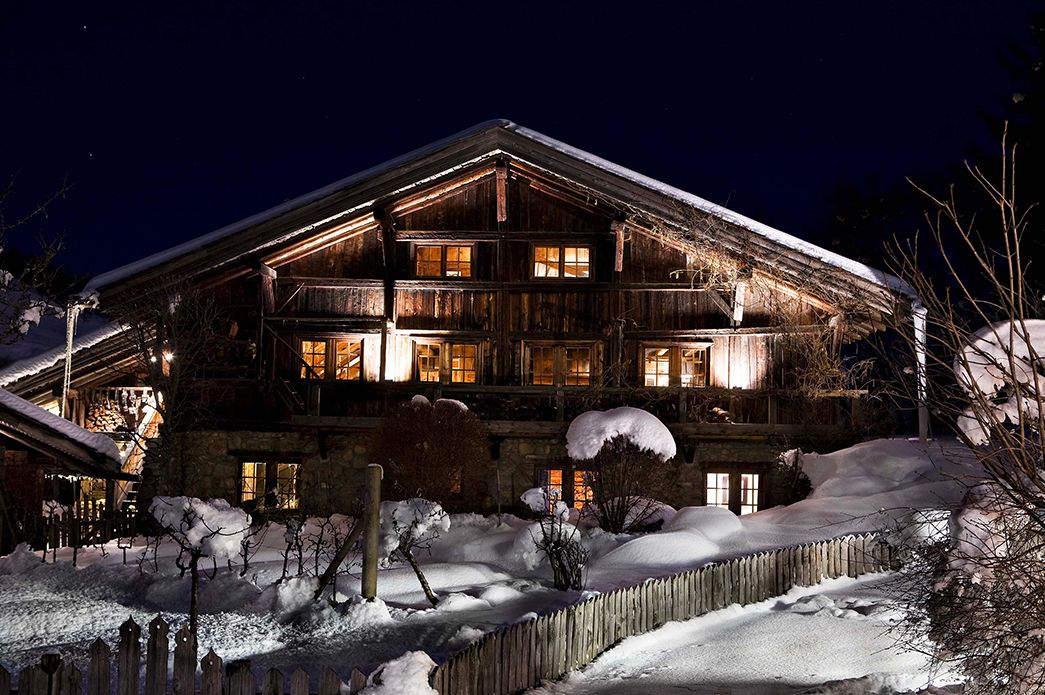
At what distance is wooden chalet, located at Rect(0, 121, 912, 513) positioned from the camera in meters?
22.7

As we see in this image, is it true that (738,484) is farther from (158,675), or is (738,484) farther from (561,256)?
(158,675)

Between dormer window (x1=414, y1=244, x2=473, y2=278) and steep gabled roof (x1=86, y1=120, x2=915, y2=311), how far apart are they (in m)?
1.62

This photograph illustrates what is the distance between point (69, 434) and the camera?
39.1 ft

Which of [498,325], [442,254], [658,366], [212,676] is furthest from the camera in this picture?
[442,254]

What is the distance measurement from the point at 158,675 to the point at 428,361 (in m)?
17.1

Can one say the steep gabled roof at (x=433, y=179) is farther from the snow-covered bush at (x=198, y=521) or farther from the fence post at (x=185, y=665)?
the fence post at (x=185, y=665)

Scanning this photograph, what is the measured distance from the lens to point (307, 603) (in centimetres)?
1298

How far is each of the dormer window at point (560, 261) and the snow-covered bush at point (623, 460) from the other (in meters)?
5.78

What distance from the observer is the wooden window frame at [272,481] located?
938 inches

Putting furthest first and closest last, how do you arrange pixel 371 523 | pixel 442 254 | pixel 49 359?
1. pixel 442 254
2. pixel 49 359
3. pixel 371 523

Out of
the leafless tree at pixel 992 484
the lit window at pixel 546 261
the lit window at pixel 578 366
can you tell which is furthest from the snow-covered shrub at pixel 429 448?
the leafless tree at pixel 992 484

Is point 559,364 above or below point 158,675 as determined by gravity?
above

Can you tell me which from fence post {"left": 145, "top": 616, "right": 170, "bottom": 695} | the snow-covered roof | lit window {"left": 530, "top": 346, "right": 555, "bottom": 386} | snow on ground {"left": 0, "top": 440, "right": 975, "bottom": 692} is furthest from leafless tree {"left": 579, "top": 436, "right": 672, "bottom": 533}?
fence post {"left": 145, "top": 616, "right": 170, "bottom": 695}

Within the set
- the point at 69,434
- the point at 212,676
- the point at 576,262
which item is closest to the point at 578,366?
the point at 576,262
